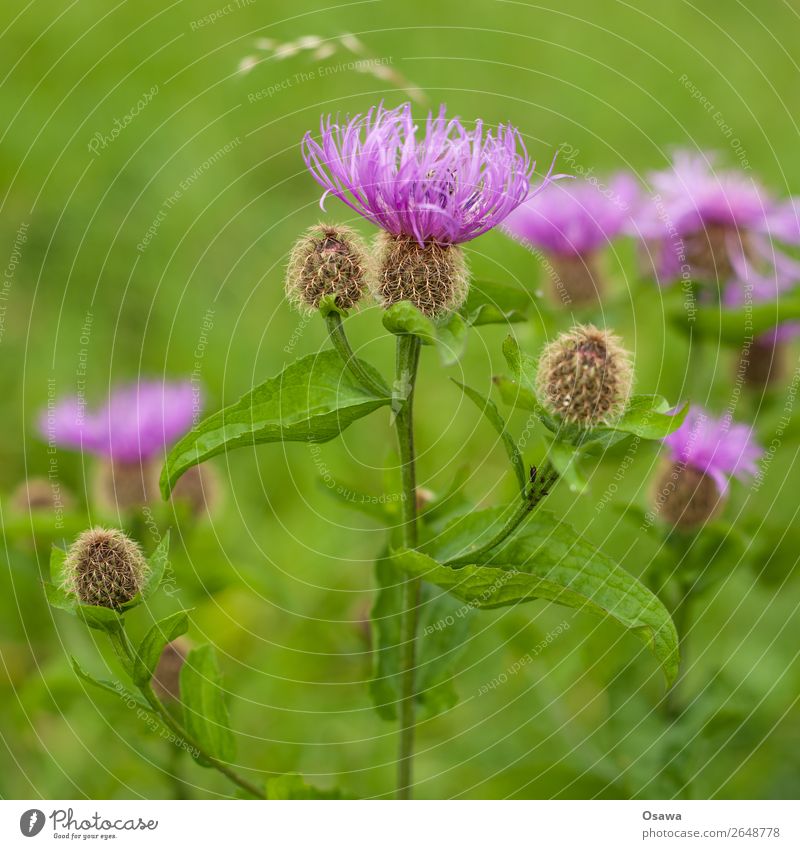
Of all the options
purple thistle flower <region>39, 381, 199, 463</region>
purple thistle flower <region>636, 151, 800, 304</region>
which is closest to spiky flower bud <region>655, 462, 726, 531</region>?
purple thistle flower <region>636, 151, 800, 304</region>

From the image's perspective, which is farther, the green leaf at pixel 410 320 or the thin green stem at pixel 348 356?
the thin green stem at pixel 348 356

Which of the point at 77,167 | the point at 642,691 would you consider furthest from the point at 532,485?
the point at 77,167

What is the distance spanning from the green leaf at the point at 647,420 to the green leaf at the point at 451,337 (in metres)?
0.28

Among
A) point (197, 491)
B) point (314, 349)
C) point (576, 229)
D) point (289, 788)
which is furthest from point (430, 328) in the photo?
point (314, 349)

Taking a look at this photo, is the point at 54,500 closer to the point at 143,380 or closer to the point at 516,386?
the point at 143,380

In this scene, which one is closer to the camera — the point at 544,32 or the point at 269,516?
the point at 269,516

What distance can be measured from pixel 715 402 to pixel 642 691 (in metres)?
1.05

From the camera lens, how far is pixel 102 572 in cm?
163

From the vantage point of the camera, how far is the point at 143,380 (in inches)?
135

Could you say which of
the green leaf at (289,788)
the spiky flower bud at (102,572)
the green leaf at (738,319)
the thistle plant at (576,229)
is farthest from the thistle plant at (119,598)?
the thistle plant at (576,229)

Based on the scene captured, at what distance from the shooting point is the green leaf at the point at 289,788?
1938 millimetres

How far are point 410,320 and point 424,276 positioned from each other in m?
0.15

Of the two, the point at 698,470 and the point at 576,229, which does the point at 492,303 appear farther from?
the point at 576,229

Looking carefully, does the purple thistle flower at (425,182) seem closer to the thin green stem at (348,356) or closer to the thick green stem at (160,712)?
the thin green stem at (348,356)
